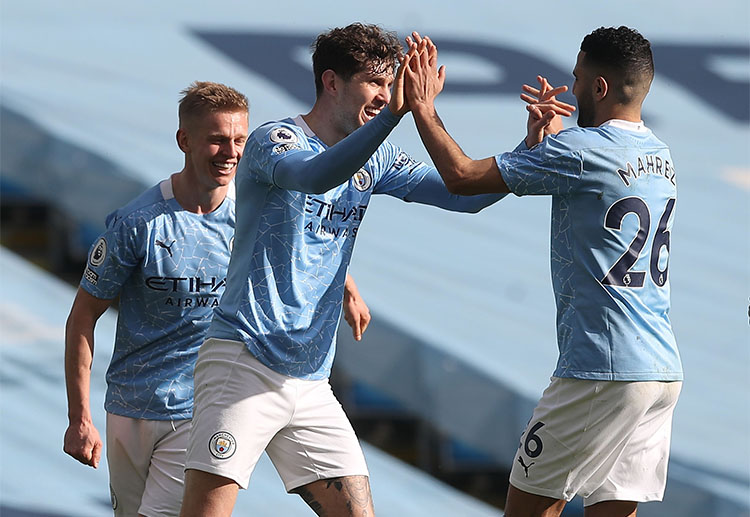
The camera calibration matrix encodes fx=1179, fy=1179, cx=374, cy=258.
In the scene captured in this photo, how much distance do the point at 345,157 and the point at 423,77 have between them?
30 cm

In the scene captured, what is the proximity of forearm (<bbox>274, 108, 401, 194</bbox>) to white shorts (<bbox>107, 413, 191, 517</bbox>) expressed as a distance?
1.01 m

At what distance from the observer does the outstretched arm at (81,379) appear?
3.29 meters

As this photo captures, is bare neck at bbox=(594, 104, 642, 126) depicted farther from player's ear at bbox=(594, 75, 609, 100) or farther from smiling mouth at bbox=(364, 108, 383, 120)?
smiling mouth at bbox=(364, 108, 383, 120)

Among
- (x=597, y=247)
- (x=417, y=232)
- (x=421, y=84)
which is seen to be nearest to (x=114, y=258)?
(x=421, y=84)

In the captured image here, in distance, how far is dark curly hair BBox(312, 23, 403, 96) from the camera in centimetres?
302

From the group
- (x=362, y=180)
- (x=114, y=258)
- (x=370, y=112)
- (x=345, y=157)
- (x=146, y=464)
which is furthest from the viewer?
(x=146, y=464)

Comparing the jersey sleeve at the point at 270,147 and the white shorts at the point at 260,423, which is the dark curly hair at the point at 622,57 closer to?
the jersey sleeve at the point at 270,147

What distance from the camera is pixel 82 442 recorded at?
3285mm

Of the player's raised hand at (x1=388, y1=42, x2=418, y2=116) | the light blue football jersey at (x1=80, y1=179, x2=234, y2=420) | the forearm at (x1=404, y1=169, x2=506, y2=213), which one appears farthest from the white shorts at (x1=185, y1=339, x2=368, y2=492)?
the player's raised hand at (x1=388, y1=42, x2=418, y2=116)

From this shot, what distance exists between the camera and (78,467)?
547 centimetres

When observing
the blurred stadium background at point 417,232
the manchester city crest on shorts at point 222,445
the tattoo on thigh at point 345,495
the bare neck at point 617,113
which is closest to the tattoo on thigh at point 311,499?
the tattoo on thigh at point 345,495

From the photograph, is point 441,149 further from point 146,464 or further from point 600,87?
point 146,464

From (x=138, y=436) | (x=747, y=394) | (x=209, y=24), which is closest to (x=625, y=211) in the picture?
(x=138, y=436)

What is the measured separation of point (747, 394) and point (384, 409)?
283 cm
